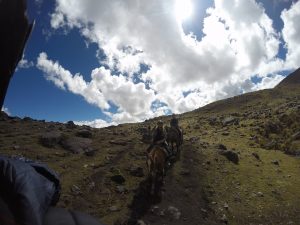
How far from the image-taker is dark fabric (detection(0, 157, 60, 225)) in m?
2.66

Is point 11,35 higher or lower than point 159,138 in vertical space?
lower

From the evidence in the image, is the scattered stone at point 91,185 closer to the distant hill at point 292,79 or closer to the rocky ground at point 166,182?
the rocky ground at point 166,182

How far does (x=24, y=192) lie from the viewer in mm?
2770

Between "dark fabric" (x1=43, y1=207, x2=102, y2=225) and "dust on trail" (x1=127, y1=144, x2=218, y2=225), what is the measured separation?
478 inches

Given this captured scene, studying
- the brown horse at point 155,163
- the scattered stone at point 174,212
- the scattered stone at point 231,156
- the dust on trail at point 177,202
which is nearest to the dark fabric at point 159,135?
the brown horse at point 155,163

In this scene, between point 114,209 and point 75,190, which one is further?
point 75,190

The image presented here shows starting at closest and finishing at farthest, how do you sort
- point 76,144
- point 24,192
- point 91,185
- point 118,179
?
point 24,192 → point 91,185 → point 118,179 → point 76,144

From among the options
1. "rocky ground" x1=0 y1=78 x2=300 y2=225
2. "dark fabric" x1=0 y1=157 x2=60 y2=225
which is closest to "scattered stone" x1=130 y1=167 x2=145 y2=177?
"rocky ground" x1=0 y1=78 x2=300 y2=225

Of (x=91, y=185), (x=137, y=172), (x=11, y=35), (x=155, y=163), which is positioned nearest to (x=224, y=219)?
(x=155, y=163)

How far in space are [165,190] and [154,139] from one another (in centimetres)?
260

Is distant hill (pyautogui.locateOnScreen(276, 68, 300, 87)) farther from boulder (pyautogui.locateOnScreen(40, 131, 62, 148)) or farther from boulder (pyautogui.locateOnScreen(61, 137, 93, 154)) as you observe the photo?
boulder (pyautogui.locateOnScreen(40, 131, 62, 148))

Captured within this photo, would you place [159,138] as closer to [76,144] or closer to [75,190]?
[75,190]

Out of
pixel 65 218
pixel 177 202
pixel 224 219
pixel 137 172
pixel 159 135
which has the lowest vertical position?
pixel 224 219

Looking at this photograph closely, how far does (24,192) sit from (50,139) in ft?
72.0
